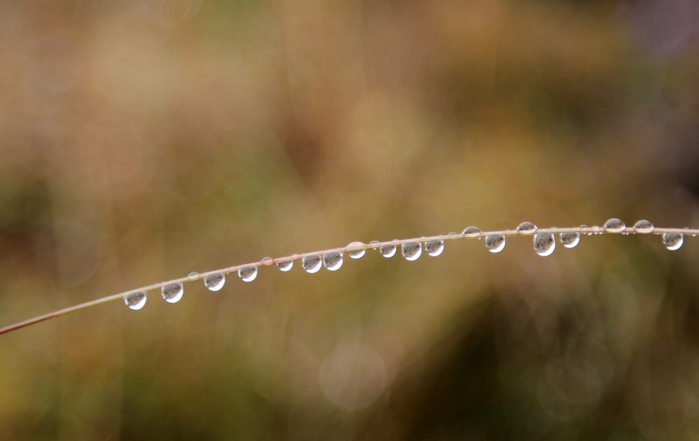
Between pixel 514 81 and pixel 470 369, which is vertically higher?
pixel 514 81

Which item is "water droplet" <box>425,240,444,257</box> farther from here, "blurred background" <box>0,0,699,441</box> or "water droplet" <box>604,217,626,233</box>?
"blurred background" <box>0,0,699,441</box>

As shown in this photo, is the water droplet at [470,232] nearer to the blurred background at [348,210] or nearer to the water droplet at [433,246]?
the water droplet at [433,246]

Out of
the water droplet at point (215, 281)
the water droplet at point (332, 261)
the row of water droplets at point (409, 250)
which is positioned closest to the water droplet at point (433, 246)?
the row of water droplets at point (409, 250)

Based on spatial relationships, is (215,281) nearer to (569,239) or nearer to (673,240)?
(569,239)

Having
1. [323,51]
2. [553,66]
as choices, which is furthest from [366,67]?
[553,66]

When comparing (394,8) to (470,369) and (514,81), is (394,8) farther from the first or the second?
(470,369)

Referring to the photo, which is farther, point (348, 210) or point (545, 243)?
point (348, 210)

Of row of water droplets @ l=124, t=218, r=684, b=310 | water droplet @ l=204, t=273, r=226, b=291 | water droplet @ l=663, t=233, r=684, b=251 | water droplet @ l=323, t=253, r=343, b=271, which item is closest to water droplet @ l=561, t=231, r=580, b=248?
row of water droplets @ l=124, t=218, r=684, b=310

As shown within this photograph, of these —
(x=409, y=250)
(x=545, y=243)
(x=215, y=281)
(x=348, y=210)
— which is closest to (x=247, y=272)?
(x=215, y=281)
